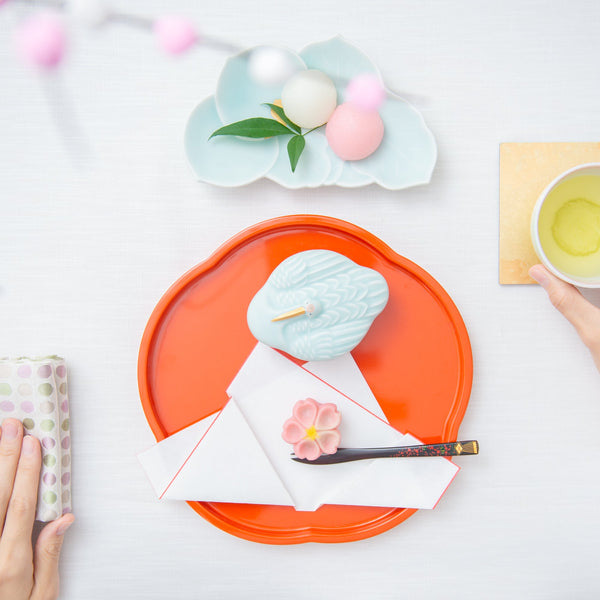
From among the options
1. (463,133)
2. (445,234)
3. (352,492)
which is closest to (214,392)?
(352,492)

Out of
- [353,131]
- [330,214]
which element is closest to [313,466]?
[330,214]

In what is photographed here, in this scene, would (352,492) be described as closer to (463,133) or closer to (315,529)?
(315,529)

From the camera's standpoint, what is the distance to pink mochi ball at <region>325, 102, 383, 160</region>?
622 mm

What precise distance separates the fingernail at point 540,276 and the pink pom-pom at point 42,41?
0.71 metres

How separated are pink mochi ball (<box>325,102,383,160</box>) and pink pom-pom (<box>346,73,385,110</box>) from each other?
0.02 meters

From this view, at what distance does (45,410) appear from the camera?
0.66 m

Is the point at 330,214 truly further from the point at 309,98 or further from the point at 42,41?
the point at 42,41

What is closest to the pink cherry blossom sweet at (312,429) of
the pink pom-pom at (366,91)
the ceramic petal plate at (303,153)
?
the ceramic petal plate at (303,153)

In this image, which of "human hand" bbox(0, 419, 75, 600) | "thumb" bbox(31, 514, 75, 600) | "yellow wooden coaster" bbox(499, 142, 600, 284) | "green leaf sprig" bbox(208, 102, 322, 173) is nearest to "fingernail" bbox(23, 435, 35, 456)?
"human hand" bbox(0, 419, 75, 600)

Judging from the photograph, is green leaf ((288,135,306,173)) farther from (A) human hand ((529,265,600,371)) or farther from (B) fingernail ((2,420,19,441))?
(B) fingernail ((2,420,19,441))

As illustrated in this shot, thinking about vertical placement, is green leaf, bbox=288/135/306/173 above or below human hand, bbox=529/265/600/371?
above

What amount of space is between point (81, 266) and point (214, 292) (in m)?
0.20

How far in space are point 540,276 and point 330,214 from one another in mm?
299

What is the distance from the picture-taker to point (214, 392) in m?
0.68
